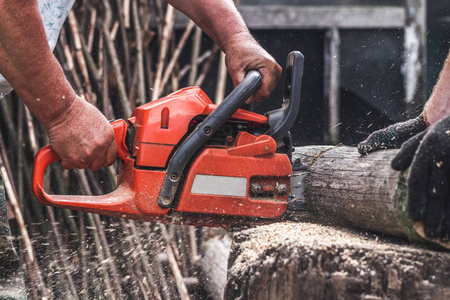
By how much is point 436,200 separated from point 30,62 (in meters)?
1.26

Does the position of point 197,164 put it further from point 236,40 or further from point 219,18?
point 219,18

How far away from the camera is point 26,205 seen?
3.18 m

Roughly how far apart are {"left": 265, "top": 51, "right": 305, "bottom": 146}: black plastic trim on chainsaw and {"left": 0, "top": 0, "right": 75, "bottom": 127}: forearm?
0.77 meters

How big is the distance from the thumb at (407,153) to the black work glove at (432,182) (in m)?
0.02

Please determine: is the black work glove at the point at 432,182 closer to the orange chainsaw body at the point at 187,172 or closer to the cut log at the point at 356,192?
the cut log at the point at 356,192

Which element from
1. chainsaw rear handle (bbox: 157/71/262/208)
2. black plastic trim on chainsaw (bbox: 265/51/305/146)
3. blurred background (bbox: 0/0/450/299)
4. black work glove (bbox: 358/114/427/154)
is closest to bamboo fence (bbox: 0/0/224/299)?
blurred background (bbox: 0/0/450/299)

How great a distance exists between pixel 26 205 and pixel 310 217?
217cm

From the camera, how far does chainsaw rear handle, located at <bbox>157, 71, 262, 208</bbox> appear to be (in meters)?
1.67

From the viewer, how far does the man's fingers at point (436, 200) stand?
3.73 ft

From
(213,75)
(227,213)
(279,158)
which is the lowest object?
(227,213)

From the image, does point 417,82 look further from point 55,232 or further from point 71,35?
point 55,232

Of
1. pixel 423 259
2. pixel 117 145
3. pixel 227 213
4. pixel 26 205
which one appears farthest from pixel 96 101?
pixel 423 259

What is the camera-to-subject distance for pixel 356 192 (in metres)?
1.55

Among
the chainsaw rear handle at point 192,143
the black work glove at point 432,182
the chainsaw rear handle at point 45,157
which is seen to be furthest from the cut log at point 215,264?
the black work glove at point 432,182
